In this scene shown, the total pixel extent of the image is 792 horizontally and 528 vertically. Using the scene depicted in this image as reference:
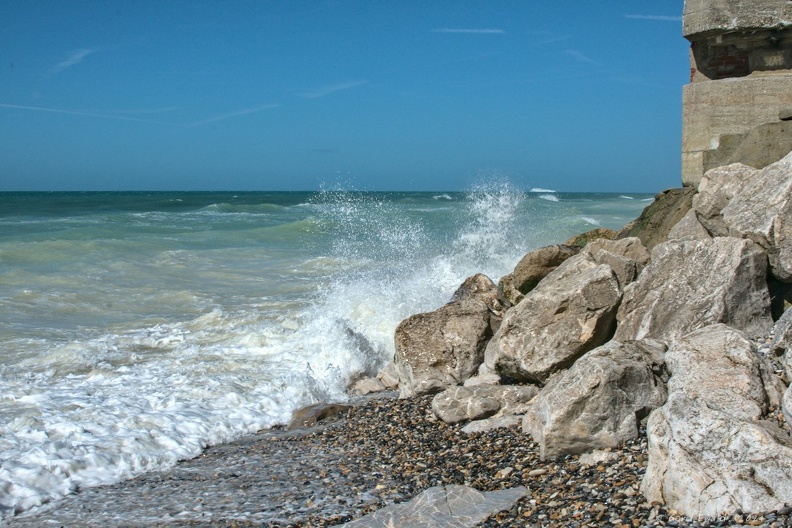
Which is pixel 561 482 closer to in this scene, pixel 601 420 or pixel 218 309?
pixel 601 420

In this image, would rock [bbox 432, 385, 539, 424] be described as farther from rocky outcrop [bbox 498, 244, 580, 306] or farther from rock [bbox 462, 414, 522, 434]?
rocky outcrop [bbox 498, 244, 580, 306]

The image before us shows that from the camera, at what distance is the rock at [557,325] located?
5.37 m

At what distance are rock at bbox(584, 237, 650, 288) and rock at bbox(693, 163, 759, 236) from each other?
0.59 m

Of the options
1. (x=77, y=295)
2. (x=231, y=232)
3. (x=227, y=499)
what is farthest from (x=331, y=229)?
(x=227, y=499)

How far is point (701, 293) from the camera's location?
5.11m

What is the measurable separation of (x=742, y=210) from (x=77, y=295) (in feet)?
30.5

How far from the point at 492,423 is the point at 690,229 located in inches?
90.3

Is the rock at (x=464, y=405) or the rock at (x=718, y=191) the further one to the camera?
the rock at (x=718, y=191)

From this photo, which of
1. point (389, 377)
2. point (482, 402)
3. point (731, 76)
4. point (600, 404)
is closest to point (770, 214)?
point (600, 404)

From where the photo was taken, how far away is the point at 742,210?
18.0ft

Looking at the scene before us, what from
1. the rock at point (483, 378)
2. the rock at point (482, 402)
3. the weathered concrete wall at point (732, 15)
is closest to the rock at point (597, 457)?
the rock at point (482, 402)

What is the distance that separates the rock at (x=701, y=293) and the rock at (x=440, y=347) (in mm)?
1335

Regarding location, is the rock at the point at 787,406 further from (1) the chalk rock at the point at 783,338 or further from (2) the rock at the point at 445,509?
(2) the rock at the point at 445,509

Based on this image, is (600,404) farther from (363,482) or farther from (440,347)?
(440,347)
